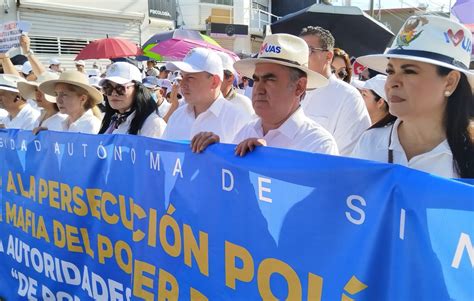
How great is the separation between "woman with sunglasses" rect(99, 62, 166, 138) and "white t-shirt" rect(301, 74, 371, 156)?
1.21 m

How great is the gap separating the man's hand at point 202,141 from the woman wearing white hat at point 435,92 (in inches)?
31.6

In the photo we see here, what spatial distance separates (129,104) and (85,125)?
1.63ft

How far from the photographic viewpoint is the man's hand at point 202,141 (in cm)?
213

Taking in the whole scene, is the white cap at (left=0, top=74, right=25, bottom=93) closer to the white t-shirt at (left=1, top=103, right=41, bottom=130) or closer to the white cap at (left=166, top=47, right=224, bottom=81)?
the white t-shirt at (left=1, top=103, right=41, bottom=130)

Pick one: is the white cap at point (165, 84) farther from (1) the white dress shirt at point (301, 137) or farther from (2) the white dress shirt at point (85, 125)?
(1) the white dress shirt at point (301, 137)

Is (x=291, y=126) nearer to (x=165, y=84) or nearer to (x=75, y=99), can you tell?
(x=75, y=99)

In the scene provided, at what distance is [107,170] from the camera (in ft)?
8.45

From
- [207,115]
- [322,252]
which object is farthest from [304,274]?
[207,115]

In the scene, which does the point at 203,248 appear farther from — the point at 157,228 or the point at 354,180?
the point at 354,180

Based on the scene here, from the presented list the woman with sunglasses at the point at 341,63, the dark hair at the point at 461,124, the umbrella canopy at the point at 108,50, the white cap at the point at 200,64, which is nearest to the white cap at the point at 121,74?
the white cap at the point at 200,64

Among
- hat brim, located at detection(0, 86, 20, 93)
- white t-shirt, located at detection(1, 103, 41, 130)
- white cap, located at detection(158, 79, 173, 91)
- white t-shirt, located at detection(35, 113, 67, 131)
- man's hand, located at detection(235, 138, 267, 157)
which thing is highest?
man's hand, located at detection(235, 138, 267, 157)

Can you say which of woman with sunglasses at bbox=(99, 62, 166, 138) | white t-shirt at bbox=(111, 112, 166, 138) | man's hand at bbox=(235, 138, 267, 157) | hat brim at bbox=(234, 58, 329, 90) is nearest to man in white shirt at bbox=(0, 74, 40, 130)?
woman with sunglasses at bbox=(99, 62, 166, 138)

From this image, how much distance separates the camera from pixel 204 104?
3227mm

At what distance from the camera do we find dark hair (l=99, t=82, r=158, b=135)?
3.48m
